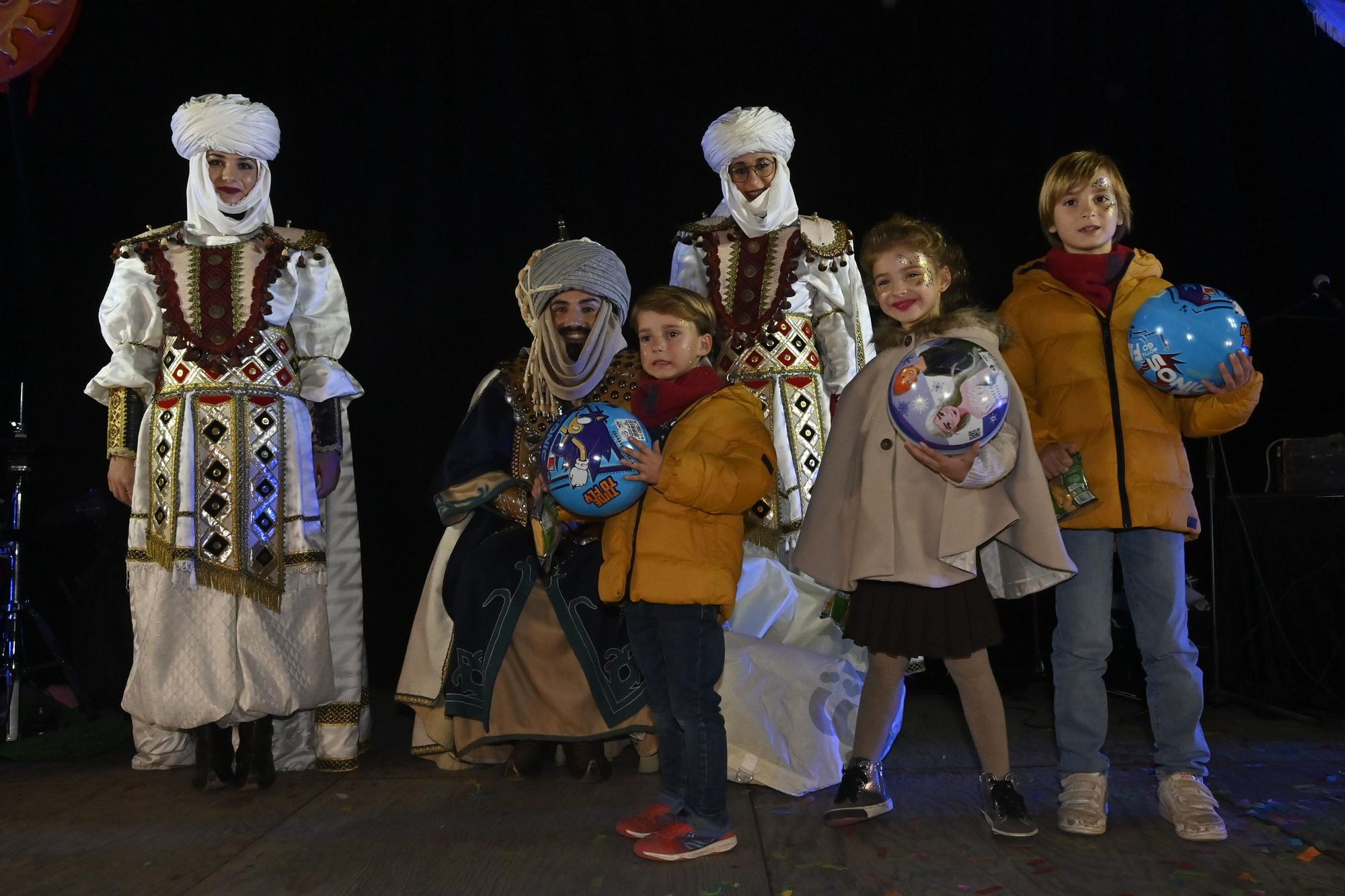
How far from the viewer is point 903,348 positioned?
283 centimetres

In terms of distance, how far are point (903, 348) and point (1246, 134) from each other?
9.37 ft

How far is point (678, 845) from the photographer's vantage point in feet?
8.34

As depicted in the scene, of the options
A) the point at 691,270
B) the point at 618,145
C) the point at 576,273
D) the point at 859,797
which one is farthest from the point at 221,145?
the point at 859,797

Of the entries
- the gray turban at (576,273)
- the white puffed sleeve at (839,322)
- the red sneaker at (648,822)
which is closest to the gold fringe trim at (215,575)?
the gray turban at (576,273)

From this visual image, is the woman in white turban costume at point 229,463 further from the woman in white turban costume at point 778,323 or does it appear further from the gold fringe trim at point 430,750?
the woman in white turban costume at point 778,323

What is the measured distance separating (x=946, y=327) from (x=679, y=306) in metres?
0.63

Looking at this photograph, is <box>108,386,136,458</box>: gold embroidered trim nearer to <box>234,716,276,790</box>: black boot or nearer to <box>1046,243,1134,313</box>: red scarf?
<box>234,716,276,790</box>: black boot

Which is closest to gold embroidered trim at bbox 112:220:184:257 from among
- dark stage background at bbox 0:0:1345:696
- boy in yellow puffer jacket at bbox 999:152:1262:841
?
dark stage background at bbox 0:0:1345:696

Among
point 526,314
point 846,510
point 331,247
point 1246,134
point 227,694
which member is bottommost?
point 227,694

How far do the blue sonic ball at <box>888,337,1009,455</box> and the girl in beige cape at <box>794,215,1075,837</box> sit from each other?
7 cm

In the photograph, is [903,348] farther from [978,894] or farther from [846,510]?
[978,894]

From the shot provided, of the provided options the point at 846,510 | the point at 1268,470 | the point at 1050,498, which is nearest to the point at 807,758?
the point at 846,510

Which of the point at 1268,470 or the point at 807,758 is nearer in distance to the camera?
the point at 807,758

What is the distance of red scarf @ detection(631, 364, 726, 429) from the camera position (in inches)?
107
